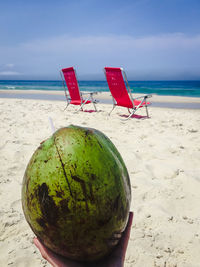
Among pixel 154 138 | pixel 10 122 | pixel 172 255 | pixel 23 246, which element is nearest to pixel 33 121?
pixel 10 122

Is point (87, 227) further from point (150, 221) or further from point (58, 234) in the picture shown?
point (150, 221)

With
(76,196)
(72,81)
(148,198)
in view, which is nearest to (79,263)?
(76,196)

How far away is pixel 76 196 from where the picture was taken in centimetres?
84

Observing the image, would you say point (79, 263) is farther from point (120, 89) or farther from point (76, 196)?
point (120, 89)

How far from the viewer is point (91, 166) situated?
87cm

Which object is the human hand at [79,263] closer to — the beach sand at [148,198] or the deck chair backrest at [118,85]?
the beach sand at [148,198]

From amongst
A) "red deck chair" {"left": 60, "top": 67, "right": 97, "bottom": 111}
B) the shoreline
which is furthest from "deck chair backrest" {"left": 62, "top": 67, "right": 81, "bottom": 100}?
the shoreline

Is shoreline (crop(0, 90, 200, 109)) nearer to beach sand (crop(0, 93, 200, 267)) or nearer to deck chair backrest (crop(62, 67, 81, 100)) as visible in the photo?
deck chair backrest (crop(62, 67, 81, 100))

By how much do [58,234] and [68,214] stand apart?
106 millimetres

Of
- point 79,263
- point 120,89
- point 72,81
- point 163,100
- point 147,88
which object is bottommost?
point 79,263

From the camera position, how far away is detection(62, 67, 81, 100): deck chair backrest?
8.07 metres

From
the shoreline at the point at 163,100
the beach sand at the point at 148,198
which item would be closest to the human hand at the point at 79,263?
the beach sand at the point at 148,198

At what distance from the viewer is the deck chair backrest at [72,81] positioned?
8.07 metres

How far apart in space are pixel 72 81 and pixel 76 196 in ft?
25.7
